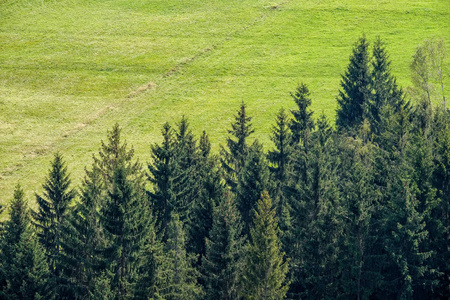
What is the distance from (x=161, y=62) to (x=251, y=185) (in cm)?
5497

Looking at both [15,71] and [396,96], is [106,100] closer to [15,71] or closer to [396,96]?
[15,71]

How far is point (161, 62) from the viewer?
98.1 m

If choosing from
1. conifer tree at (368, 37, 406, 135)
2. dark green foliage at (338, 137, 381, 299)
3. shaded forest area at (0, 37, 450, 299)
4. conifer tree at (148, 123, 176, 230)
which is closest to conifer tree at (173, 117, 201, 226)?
shaded forest area at (0, 37, 450, 299)

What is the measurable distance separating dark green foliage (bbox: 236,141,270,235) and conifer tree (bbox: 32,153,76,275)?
673 inches

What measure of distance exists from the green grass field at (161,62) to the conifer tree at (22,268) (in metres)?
19.1

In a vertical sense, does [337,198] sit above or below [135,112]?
below

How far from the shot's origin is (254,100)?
3403 inches

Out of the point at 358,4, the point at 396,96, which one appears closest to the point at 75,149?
the point at 396,96

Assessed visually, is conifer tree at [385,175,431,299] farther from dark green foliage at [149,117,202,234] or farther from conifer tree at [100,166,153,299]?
conifer tree at [100,166,153,299]

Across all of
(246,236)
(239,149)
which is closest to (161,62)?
(239,149)

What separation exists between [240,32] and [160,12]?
2133 centimetres

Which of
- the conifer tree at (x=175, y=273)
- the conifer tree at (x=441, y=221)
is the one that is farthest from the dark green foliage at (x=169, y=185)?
the conifer tree at (x=441, y=221)

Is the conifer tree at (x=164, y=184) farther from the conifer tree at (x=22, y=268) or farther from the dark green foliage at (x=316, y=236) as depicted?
the dark green foliage at (x=316, y=236)

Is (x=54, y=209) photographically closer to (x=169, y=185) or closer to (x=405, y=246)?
(x=169, y=185)
